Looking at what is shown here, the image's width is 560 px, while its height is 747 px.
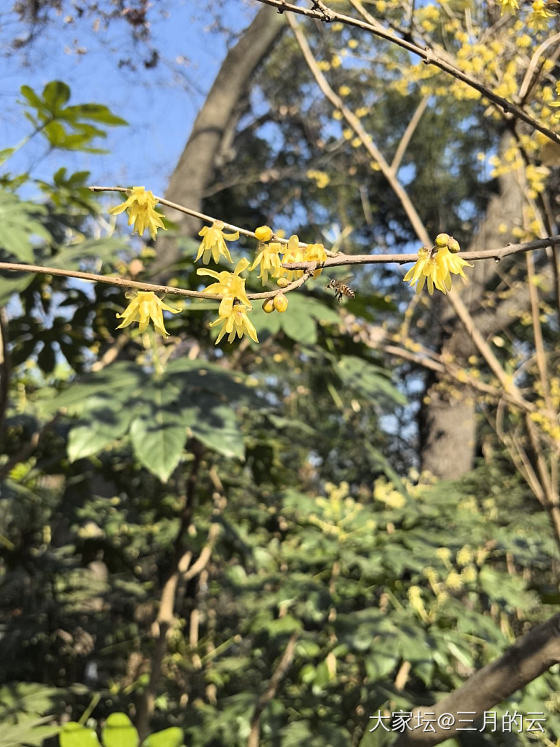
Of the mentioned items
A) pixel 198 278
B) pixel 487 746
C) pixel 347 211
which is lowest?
pixel 487 746

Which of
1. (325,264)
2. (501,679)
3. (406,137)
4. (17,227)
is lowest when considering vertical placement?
(501,679)

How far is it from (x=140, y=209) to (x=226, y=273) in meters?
0.14

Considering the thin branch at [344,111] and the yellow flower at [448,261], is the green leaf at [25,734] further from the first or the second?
the thin branch at [344,111]

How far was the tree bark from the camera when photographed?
9.09 ft

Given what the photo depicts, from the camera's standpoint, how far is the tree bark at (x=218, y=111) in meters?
2.77

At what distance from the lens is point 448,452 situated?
→ 4.70 m

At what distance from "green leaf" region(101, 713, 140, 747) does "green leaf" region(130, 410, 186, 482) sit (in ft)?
1.30

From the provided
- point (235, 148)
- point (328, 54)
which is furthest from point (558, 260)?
point (235, 148)

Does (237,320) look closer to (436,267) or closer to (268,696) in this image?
(436,267)

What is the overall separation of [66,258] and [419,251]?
36.4 inches

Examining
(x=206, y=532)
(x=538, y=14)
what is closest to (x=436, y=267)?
(x=538, y=14)

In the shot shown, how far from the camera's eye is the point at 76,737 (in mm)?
1056

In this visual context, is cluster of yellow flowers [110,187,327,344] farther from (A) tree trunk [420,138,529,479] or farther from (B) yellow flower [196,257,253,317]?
(A) tree trunk [420,138,529,479]

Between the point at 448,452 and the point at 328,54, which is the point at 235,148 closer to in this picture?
the point at 448,452
